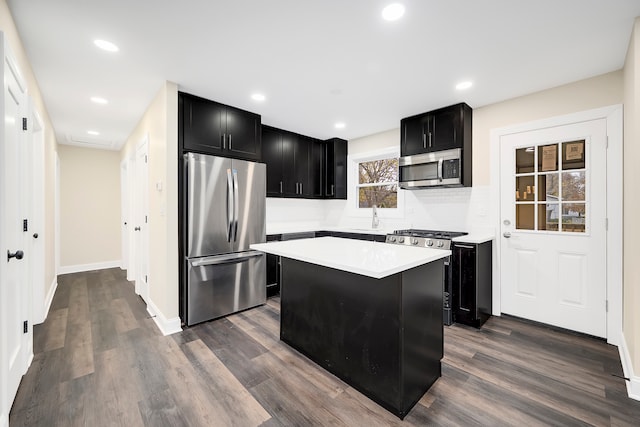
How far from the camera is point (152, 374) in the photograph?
2.12m

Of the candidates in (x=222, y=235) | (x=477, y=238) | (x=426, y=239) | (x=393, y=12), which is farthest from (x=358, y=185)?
(x=393, y=12)

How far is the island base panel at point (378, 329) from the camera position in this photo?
1.67 meters

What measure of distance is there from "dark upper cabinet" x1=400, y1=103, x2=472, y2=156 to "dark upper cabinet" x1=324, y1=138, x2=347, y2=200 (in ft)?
4.65

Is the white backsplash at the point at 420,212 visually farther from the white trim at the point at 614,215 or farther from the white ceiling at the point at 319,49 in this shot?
the white ceiling at the point at 319,49

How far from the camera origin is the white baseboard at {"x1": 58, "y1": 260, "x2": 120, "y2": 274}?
5.33 m

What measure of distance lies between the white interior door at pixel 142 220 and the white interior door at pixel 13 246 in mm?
1333

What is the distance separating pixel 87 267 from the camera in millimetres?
5562

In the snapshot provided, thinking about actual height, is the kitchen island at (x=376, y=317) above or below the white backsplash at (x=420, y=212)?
below

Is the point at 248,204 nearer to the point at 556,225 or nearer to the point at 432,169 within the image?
the point at 432,169

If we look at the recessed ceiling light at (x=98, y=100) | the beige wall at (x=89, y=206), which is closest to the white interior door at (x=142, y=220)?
the recessed ceiling light at (x=98, y=100)

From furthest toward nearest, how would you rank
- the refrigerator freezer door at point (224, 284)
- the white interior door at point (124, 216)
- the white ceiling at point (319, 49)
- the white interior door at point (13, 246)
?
1. the white interior door at point (124, 216)
2. the refrigerator freezer door at point (224, 284)
3. the white ceiling at point (319, 49)
4. the white interior door at point (13, 246)

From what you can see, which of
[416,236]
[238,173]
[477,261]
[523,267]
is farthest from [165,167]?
[523,267]

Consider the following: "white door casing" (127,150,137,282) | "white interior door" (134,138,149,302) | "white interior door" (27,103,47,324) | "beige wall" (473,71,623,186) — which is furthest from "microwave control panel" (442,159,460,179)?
"white door casing" (127,150,137,282)

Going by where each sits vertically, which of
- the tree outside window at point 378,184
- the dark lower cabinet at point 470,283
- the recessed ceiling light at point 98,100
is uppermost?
the recessed ceiling light at point 98,100
